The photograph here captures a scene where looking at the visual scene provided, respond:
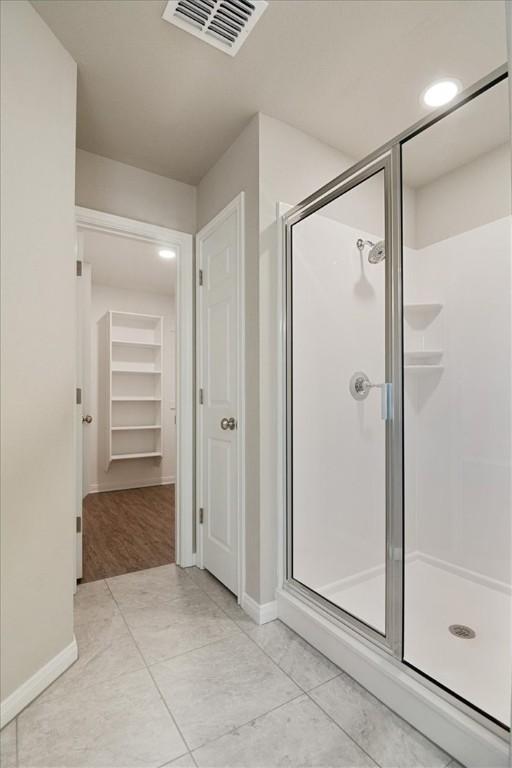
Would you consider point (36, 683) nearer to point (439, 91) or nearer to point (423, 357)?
point (423, 357)

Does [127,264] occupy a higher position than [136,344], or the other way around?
[127,264]

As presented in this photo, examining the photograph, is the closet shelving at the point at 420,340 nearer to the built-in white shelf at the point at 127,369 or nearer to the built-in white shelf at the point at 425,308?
the built-in white shelf at the point at 425,308

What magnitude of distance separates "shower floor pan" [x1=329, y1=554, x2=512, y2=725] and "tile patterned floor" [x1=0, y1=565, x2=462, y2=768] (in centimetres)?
21

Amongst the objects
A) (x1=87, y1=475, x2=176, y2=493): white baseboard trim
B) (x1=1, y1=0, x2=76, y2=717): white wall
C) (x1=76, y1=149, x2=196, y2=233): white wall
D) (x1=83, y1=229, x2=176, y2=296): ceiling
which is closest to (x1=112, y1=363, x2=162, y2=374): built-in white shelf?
(x1=83, y1=229, x2=176, y2=296): ceiling

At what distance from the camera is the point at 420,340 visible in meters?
1.83

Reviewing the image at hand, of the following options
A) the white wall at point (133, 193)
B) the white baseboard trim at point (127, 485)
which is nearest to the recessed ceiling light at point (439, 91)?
the white wall at point (133, 193)

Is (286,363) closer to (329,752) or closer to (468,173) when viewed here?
(468,173)

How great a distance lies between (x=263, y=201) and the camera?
6.70ft

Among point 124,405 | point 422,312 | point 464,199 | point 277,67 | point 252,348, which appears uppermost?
point 277,67

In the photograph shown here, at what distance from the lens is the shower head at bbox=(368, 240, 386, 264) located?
65.2 inches

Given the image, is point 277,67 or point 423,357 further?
point 423,357

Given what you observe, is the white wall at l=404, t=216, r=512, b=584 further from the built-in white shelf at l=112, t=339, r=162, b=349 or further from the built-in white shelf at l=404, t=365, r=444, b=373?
the built-in white shelf at l=112, t=339, r=162, b=349

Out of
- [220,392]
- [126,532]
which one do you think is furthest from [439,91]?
[126,532]

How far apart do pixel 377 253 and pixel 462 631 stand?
1.67 meters
